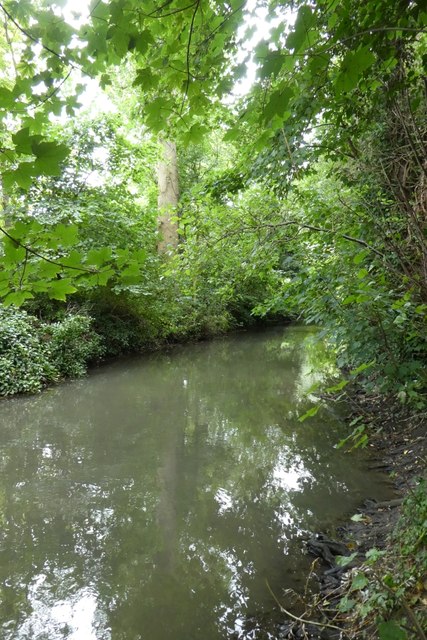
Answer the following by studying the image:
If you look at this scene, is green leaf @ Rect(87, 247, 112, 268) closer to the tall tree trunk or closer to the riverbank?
the riverbank

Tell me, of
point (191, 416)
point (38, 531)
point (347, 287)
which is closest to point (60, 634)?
point (38, 531)

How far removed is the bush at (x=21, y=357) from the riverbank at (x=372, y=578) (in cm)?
655

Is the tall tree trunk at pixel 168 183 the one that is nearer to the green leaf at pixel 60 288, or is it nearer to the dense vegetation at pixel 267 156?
the dense vegetation at pixel 267 156

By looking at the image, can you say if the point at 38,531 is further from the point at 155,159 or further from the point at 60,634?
the point at 155,159

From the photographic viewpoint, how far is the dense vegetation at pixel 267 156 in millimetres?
1425

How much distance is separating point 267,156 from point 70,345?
Result: 7420mm

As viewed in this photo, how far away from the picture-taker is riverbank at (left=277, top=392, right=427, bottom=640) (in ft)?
6.48

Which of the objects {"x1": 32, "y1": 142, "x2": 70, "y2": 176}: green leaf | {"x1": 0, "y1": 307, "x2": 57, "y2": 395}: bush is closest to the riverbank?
{"x1": 32, "y1": 142, "x2": 70, "y2": 176}: green leaf

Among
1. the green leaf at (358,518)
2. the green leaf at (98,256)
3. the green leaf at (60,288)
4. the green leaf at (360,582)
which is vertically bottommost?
the green leaf at (358,518)

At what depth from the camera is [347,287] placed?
3.46 meters

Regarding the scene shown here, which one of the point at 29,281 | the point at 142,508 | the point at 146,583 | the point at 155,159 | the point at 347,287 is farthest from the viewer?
the point at 155,159

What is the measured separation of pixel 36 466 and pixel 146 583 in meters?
2.63

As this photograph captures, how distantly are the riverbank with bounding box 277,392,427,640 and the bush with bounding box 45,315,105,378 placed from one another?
742 centimetres

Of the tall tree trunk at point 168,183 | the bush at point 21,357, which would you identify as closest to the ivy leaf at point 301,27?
the bush at point 21,357
